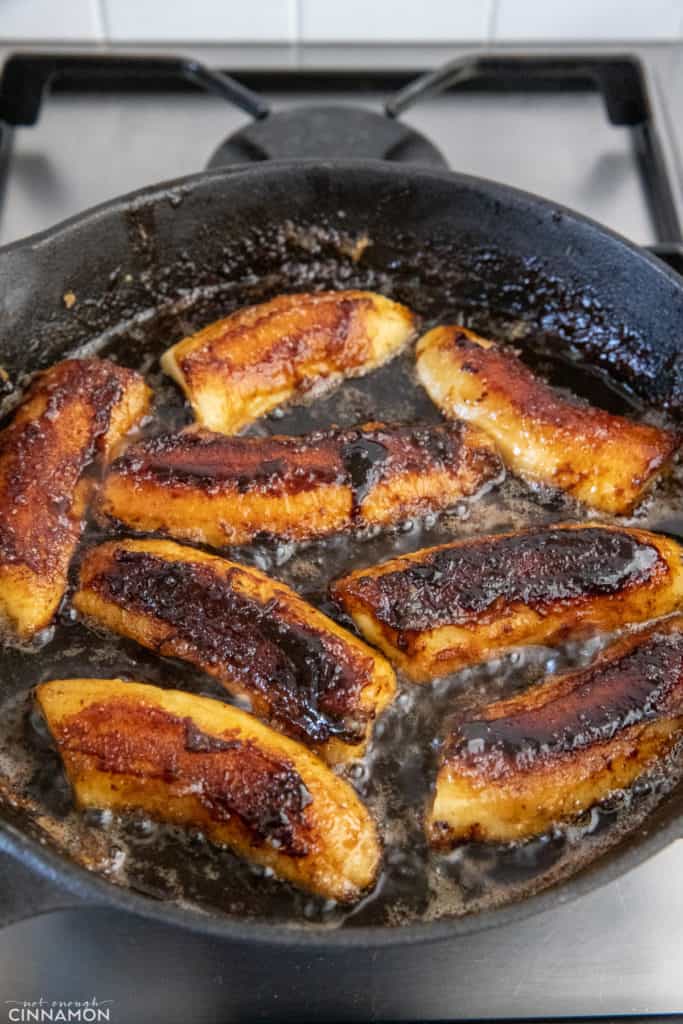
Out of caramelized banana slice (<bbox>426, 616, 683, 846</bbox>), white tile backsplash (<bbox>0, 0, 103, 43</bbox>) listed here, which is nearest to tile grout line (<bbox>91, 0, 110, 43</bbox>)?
white tile backsplash (<bbox>0, 0, 103, 43</bbox>)

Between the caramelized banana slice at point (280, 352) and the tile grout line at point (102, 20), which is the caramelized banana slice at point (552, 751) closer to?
the caramelized banana slice at point (280, 352)

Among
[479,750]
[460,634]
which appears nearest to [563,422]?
[460,634]

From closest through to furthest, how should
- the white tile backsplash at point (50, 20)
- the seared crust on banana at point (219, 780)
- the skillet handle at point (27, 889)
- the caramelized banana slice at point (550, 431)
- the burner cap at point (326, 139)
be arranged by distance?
the skillet handle at point (27, 889), the seared crust on banana at point (219, 780), the caramelized banana slice at point (550, 431), the burner cap at point (326, 139), the white tile backsplash at point (50, 20)

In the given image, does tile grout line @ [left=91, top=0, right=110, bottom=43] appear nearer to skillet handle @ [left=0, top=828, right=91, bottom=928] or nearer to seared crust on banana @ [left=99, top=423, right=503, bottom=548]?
seared crust on banana @ [left=99, top=423, right=503, bottom=548]

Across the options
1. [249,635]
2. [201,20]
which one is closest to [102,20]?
[201,20]

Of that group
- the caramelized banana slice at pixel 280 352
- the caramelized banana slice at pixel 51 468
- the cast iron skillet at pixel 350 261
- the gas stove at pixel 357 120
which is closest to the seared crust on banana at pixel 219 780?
the caramelized banana slice at pixel 51 468
